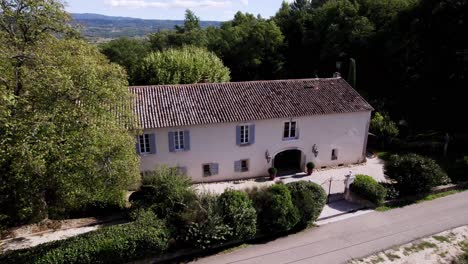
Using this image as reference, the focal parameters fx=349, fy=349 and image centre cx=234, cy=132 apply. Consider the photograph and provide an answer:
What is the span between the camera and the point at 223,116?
23.2m

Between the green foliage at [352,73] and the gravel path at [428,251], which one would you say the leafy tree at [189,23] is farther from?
the gravel path at [428,251]

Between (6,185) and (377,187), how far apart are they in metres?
18.2

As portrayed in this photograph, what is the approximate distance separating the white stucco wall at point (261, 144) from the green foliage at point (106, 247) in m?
7.73

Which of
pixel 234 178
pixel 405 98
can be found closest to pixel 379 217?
pixel 234 178

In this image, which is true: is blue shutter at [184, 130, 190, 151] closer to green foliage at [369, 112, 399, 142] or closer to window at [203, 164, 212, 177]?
window at [203, 164, 212, 177]

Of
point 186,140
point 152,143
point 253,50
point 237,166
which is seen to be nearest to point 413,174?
point 237,166

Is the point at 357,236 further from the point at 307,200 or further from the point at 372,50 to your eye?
the point at 372,50

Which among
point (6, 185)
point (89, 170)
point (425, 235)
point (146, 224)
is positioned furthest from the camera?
point (425, 235)

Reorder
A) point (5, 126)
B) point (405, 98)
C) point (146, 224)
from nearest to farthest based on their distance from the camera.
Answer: point (5, 126)
point (146, 224)
point (405, 98)

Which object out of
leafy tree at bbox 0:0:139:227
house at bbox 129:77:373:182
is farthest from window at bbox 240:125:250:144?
leafy tree at bbox 0:0:139:227

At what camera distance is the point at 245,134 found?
79.3 ft

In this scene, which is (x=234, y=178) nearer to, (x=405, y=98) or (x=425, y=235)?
(x=425, y=235)

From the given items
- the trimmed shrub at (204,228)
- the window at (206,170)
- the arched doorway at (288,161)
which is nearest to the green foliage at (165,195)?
the trimmed shrub at (204,228)

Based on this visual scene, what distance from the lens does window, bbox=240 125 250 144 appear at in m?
24.0
